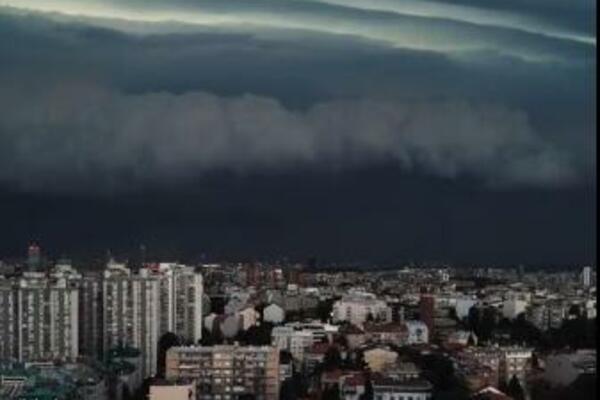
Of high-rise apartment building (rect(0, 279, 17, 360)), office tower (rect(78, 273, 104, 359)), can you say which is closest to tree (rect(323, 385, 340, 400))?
office tower (rect(78, 273, 104, 359))

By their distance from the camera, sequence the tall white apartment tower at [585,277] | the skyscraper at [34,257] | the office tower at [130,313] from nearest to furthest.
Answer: the tall white apartment tower at [585,277]
the skyscraper at [34,257]
the office tower at [130,313]

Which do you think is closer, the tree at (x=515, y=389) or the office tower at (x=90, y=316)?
the tree at (x=515, y=389)

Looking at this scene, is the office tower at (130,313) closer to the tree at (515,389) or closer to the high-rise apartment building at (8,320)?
the high-rise apartment building at (8,320)

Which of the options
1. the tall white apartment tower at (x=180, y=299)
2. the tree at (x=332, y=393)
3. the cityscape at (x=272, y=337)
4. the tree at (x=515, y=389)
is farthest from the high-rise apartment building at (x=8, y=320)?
the tree at (x=515, y=389)

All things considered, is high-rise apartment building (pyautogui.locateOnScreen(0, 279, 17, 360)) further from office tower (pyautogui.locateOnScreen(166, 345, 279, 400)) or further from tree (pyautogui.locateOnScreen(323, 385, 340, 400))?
tree (pyautogui.locateOnScreen(323, 385, 340, 400))

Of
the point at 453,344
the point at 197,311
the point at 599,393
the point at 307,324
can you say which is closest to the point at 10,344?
the point at 197,311

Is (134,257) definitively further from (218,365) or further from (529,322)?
(529,322)
